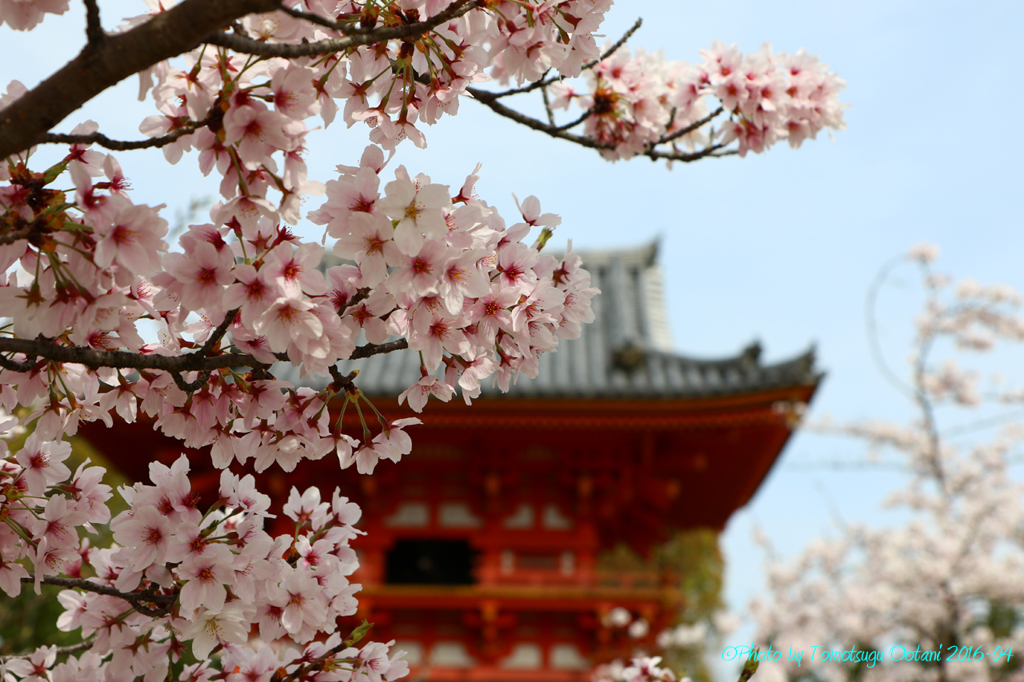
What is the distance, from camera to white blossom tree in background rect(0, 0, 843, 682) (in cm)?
146

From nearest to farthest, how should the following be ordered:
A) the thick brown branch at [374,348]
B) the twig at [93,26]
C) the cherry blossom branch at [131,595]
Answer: the twig at [93,26] → the thick brown branch at [374,348] → the cherry blossom branch at [131,595]

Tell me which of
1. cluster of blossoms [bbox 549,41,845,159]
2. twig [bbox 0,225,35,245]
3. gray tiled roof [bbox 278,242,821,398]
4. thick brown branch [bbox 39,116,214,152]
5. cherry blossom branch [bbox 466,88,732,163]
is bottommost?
twig [bbox 0,225,35,245]

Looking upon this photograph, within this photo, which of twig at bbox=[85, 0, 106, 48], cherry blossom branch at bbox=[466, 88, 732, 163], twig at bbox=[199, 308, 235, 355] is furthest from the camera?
cherry blossom branch at bbox=[466, 88, 732, 163]

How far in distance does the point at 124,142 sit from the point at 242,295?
36cm

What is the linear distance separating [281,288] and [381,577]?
25.5 ft

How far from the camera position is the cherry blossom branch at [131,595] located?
188 centimetres

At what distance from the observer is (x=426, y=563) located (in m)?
10.5

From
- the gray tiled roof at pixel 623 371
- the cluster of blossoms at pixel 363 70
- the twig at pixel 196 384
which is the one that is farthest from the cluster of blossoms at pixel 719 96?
the gray tiled roof at pixel 623 371

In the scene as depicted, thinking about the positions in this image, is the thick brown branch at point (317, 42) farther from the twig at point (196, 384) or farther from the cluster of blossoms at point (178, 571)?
the cluster of blossoms at point (178, 571)

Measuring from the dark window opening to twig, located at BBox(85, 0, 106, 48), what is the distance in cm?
970

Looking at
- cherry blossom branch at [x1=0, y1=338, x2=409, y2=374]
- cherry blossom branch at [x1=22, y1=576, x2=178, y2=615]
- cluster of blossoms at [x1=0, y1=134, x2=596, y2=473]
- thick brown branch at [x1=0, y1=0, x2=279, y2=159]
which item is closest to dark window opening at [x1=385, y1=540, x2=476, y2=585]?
cherry blossom branch at [x1=22, y1=576, x2=178, y2=615]

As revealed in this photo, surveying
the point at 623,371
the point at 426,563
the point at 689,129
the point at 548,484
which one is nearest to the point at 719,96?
the point at 689,129

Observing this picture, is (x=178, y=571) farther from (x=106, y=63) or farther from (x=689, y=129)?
(x=689, y=129)

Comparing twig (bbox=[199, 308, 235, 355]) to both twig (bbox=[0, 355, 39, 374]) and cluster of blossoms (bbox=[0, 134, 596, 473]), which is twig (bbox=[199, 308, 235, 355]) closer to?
cluster of blossoms (bbox=[0, 134, 596, 473])
